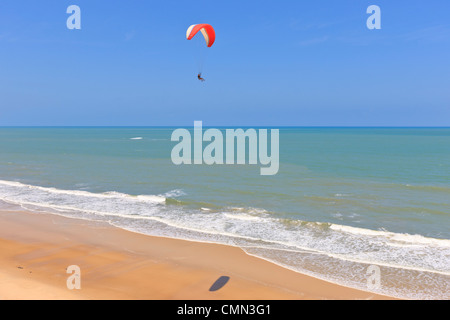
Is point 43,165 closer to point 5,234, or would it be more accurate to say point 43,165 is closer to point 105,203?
point 105,203

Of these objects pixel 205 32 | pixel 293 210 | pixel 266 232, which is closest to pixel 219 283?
pixel 266 232

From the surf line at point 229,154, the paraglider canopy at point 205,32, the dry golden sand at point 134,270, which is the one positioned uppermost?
the paraglider canopy at point 205,32

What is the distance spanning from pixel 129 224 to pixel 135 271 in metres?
5.64

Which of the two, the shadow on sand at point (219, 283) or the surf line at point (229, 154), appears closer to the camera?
the shadow on sand at point (219, 283)

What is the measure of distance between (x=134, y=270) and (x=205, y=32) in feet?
48.0

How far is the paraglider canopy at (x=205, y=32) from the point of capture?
17.5 metres

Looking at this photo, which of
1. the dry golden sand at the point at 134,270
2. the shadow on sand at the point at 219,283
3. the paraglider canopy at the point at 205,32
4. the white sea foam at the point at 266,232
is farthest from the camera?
the paraglider canopy at the point at 205,32

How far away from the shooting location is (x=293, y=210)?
60.0 feet

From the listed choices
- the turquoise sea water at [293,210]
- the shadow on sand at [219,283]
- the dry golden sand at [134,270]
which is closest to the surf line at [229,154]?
the turquoise sea water at [293,210]

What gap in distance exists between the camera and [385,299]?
8891 millimetres

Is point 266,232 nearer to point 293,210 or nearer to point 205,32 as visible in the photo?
point 293,210

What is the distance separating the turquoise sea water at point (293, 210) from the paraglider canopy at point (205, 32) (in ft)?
30.4

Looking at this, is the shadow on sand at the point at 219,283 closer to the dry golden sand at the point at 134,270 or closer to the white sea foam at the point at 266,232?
the dry golden sand at the point at 134,270
